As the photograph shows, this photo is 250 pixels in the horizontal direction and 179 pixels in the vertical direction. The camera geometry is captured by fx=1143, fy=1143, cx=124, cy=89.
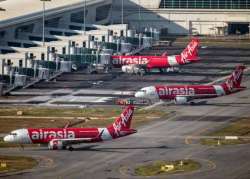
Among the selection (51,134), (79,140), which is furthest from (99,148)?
(51,134)

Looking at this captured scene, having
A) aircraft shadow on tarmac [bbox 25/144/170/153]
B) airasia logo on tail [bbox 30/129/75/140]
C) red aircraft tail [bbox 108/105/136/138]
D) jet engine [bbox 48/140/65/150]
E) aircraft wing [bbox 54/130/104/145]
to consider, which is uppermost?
red aircraft tail [bbox 108/105/136/138]

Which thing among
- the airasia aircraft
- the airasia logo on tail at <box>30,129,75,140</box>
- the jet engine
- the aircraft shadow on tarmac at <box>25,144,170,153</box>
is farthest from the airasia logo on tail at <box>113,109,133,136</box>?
the jet engine

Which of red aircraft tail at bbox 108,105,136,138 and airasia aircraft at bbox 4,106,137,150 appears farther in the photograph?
red aircraft tail at bbox 108,105,136,138

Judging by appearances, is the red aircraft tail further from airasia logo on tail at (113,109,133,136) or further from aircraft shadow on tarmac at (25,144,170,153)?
aircraft shadow on tarmac at (25,144,170,153)

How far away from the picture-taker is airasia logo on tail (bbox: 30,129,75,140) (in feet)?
554

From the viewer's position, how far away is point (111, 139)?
561ft

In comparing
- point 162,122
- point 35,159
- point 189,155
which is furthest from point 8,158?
point 162,122

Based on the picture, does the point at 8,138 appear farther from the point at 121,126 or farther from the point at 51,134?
the point at 121,126

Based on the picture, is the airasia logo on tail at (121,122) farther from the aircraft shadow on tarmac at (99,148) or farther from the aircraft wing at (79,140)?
the aircraft shadow on tarmac at (99,148)

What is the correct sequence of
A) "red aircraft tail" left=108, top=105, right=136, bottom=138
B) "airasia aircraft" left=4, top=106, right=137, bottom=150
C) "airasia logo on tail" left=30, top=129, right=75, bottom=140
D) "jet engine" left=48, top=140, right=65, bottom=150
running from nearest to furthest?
"airasia aircraft" left=4, top=106, right=137, bottom=150 → "airasia logo on tail" left=30, top=129, right=75, bottom=140 → "jet engine" left=48, top=140, right=65, bottom=150 → "red aircraft tail" left=108, top=105, right=136, bottom=138

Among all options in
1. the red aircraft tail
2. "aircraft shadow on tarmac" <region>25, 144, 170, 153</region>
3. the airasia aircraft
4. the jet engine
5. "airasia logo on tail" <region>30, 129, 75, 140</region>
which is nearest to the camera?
the airasia aircraft

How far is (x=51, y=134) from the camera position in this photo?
169500mm

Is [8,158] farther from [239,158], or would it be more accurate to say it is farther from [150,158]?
[239,158]

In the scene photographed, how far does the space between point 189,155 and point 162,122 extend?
111ft
